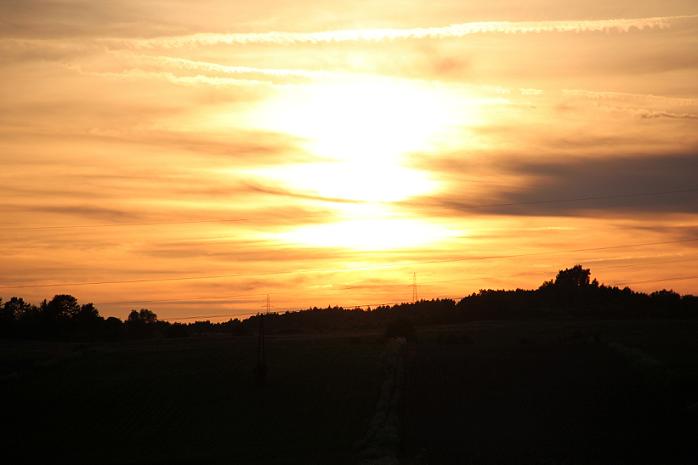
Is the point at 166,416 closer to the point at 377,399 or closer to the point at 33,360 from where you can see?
the point at 377,399

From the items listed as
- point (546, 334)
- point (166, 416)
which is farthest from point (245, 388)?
point (546, 334)

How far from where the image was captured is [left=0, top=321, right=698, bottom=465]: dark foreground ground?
57.0m

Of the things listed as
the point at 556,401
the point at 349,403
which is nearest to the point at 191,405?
the point at 349,403

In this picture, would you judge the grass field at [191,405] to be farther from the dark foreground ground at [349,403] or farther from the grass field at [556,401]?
the grass field at [556,401]

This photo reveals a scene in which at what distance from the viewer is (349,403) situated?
2950 inches

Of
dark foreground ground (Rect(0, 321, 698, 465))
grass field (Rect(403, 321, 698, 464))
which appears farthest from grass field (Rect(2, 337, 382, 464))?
grass field (Rect(403, 321, 698, 464))

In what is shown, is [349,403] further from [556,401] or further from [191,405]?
[556,401]

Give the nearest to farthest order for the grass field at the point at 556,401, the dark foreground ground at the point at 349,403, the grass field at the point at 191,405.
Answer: the grass field at the point at 556,401 < the dark foreground ground at the point at 349,403 < the grass field at the point at 191,405

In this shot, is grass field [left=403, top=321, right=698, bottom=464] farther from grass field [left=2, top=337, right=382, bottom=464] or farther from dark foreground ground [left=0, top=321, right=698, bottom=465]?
grass field [left=2, top=337, right=382, bottom=464]

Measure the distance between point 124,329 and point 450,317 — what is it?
6667 centimetres

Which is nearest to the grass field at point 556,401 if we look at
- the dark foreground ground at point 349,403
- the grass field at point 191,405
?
the dark foreground ground at point 349,403

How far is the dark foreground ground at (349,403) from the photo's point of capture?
57031 mm

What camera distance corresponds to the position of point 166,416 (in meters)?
74.0

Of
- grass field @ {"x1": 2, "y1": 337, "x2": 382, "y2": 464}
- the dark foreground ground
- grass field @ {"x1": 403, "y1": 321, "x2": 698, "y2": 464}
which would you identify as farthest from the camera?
grass field @ {"x1": 2, "y1": 337, "x2": 382, "y2": 464}
